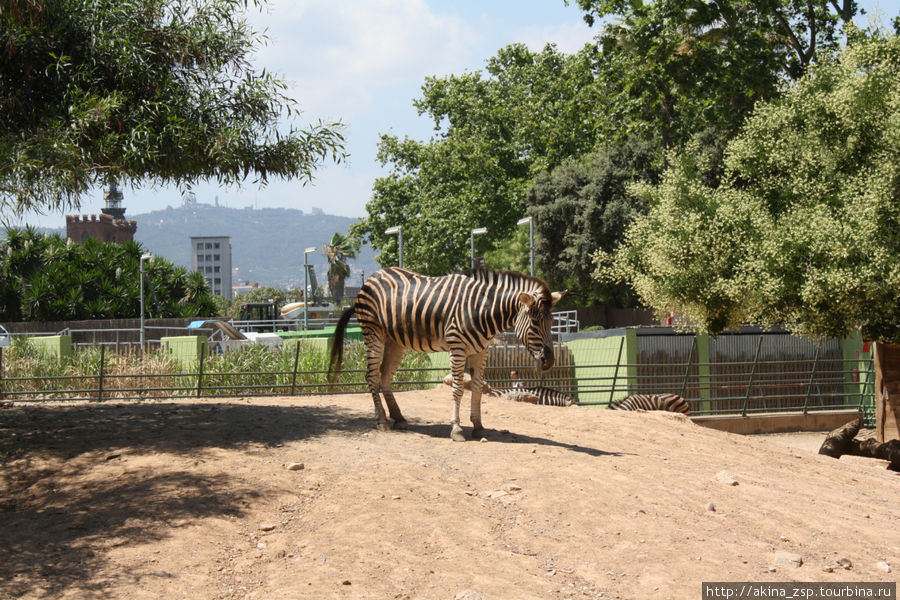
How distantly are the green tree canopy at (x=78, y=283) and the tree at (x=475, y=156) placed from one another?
14477 mm

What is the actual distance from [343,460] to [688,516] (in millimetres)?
4139

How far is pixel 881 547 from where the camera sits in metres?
8.88

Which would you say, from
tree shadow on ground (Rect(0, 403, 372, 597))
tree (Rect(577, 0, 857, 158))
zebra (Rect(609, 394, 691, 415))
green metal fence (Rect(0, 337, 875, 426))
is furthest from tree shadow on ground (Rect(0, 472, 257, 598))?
tree (Rect(577, 0, 857, 158))

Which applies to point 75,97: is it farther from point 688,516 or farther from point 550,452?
point 688,516

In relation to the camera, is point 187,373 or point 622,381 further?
point 622,381

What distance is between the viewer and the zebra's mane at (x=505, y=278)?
38.1 feet

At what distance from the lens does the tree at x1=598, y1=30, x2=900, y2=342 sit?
16.5m

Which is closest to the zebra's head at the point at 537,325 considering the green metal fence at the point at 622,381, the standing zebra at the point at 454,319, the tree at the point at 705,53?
the standing zebra at the point at 454,319

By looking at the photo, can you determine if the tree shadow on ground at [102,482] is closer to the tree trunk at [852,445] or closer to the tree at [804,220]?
the tree at [804,220]

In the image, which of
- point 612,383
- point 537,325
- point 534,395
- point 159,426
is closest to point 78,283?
point 612,383

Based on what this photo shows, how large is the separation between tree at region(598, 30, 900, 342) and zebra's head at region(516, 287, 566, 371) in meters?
7.92

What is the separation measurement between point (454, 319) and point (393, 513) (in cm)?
371

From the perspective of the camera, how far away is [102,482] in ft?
29.8

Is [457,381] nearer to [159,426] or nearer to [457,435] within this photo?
[457,435]
